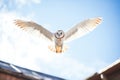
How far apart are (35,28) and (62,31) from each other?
5.02 ft

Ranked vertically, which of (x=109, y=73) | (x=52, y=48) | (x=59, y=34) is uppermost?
(x=59, y=34)

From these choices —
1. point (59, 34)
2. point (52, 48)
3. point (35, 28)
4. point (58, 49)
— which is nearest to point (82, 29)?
point (59, 34)

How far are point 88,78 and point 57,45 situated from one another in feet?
21.8

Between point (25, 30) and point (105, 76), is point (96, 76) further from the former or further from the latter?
point (25, 30)

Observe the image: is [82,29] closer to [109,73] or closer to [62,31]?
[62,31]

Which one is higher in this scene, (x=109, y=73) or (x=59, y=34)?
(x=59, y=34)

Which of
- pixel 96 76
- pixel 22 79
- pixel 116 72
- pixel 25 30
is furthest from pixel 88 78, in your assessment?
pixel 25 30

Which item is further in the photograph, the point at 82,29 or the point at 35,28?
the point at 82,29

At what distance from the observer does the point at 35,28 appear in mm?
14664

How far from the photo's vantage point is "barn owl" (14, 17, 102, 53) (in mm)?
14406

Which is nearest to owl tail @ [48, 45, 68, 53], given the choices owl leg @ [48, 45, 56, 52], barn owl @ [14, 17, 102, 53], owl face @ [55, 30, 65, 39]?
owl leg @ [48, 45, 56, 52]

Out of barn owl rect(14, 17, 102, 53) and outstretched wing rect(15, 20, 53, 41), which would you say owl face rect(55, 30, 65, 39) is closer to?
barn owl rect(14, 17, 102, 53)

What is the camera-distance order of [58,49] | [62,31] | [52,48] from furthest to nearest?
[62,31], [58,49], [52,48]

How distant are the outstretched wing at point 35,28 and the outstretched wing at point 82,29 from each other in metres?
1.02
